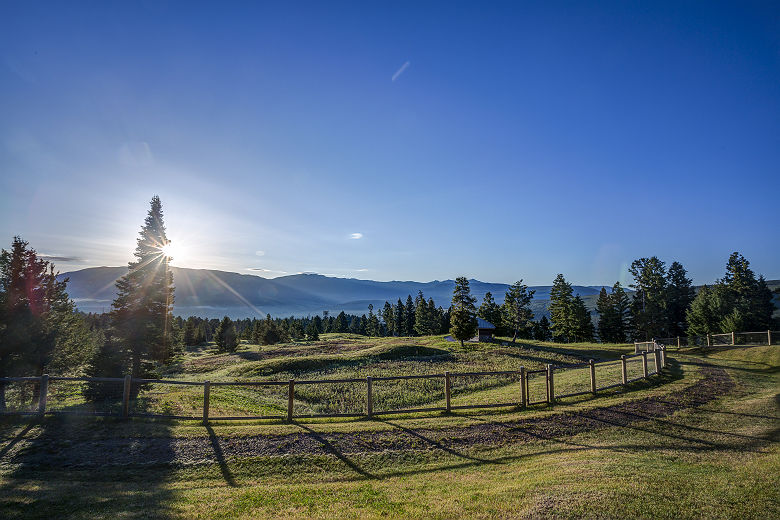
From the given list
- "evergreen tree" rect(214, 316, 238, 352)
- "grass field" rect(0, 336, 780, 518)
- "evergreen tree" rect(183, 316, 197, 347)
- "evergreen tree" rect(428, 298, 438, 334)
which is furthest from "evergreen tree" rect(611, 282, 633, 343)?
"evergreen tree" rect(183, 316, 197, 347)

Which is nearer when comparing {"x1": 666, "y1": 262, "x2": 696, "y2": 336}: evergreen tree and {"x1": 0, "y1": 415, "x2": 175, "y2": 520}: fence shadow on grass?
{"x1": 0, "y1": 415, "x2": 175, "y2": 520}: fence shadow on grass

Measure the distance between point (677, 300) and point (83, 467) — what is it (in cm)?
7971

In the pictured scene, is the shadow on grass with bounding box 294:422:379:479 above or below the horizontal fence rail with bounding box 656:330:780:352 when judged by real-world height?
below

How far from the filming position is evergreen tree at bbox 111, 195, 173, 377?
62.8 ft

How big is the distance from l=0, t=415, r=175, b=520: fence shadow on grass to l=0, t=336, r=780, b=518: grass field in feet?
0.14

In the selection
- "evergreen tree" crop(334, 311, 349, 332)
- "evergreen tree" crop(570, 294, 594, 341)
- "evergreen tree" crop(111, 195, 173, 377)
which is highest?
"evergreen tree" crop(111, 195, 173, 377)

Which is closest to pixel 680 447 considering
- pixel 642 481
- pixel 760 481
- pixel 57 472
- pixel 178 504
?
pixel 760 481

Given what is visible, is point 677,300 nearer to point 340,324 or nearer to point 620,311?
point 620,311

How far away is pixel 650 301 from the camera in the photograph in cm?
6069

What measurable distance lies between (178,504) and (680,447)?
12.0 meters

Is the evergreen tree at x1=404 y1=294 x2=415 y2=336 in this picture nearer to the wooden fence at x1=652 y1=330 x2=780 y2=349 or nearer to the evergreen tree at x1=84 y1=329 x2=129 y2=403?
the wooden fence at x1=652 y1=330 x2=780 y2=349

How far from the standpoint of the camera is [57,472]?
8.75 m

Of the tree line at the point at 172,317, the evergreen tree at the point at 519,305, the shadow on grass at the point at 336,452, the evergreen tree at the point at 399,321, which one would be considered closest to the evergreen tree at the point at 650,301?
the tree line at the point at 172,317

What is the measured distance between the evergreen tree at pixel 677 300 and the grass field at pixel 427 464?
57.4m
